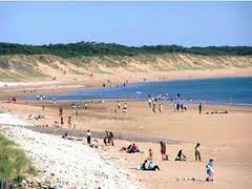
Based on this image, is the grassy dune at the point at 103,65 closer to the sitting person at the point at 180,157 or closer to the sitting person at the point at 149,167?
the sitting person at the point at 180,157

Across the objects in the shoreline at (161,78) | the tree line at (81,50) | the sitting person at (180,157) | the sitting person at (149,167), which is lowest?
the sitting person at (149,167)

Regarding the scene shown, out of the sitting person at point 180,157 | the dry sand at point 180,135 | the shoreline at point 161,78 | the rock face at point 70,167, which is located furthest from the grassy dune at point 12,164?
the shoreline at point 161,78

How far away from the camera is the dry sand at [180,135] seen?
25344 millimetres

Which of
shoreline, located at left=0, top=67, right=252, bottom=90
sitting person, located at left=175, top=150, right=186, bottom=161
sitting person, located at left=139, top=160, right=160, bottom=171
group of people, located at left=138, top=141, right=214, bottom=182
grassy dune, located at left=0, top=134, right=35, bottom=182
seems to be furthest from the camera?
shoreline, located at left=0, top=67, right=252, bottom=90

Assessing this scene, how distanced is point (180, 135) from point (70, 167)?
19.8m

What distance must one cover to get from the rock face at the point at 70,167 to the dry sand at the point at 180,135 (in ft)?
3.66

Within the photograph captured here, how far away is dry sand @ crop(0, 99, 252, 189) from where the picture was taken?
2534 centimetres

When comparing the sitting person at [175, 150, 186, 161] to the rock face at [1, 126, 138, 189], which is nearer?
the rock face at [1, 126, 138, 189]

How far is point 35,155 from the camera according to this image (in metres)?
23.4

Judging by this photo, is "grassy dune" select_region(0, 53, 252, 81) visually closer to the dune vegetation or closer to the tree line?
the dune vegetation

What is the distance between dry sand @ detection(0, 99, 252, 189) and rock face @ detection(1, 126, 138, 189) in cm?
112

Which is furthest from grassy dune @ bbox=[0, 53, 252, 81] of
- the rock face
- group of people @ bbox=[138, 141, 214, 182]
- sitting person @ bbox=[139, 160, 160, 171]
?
sitting person @ bbox=[139, 160, 160, 171]

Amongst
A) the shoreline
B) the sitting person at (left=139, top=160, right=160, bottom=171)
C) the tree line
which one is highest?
the tree line

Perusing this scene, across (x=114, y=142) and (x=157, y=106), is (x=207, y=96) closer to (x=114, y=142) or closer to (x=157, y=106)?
(x=157, y=106)
